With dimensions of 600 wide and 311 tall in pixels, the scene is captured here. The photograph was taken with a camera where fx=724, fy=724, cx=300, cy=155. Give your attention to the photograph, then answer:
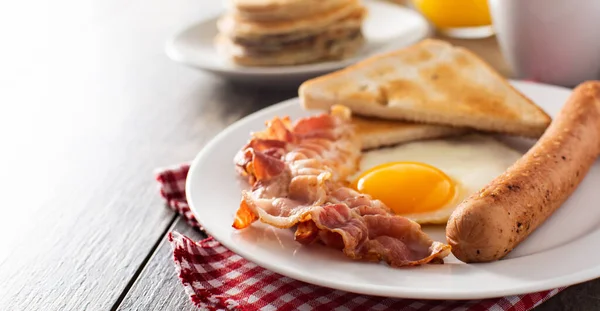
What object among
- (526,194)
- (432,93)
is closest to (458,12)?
(432,93)

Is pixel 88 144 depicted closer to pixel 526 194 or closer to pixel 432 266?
pixel 432 266

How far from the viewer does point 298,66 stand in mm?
4176

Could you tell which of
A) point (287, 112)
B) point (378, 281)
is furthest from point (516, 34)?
point (378, 281)

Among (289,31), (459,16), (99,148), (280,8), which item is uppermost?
(280,8)

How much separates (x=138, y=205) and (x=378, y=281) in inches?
52.8

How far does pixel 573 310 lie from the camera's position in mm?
2068

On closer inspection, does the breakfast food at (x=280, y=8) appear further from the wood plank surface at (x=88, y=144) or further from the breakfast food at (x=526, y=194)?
the breakfast food at (x=526, y=194)

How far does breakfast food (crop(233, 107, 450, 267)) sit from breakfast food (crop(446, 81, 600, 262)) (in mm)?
87

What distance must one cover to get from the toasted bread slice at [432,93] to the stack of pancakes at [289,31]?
82cm

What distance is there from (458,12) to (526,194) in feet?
8.99

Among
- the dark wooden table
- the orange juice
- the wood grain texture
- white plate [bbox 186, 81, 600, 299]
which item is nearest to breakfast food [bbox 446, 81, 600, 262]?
white plate [bbox 186, 81, 600, 299]

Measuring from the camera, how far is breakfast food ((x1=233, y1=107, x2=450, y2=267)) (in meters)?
2.05

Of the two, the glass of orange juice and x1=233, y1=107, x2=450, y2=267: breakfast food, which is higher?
x1=233, y1=107, x2=450, y2=267: breakfast food

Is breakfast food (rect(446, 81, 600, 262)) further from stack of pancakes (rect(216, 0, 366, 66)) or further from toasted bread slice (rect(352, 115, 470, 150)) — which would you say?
stack of pancakes (rect(216, 0, 366, 66))
